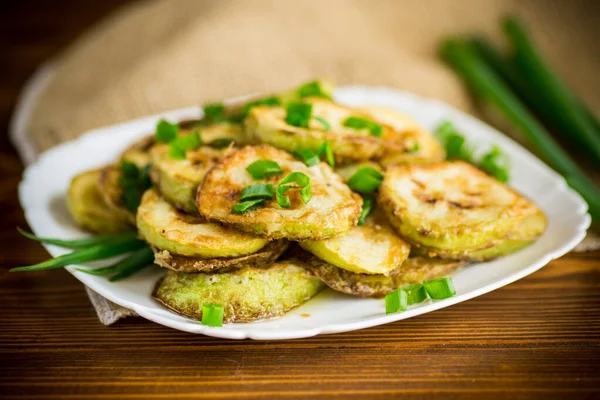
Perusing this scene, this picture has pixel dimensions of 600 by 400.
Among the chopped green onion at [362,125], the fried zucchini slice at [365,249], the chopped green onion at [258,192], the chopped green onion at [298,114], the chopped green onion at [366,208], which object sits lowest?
the fried zucchini slice at [365,249]

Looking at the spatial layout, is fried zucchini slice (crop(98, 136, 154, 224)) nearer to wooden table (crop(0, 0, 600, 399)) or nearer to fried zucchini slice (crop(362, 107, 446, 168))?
wooden table (crop(0, 0, 600, 399))

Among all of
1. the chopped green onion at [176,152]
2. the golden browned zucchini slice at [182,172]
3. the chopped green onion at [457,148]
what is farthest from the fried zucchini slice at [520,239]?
the chopped green onion at [176,152]

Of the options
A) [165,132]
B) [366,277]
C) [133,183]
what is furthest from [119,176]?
[366,277]

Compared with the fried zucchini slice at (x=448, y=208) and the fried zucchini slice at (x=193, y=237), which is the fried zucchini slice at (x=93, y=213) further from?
the fried zucchini slice at (x=448, y=208)

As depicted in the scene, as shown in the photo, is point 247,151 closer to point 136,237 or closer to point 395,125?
point 136,237

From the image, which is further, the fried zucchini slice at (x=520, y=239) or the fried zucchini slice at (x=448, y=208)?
the fried zucchini slice at (x=520, y=239)

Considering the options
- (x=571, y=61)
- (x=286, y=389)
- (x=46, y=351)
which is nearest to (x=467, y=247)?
(x=286, y=389)

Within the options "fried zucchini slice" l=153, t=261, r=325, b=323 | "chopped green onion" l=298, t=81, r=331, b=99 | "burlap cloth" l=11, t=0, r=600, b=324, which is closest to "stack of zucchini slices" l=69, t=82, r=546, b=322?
"fried zucchini slice" l=153, t=261, r=325, b=323
